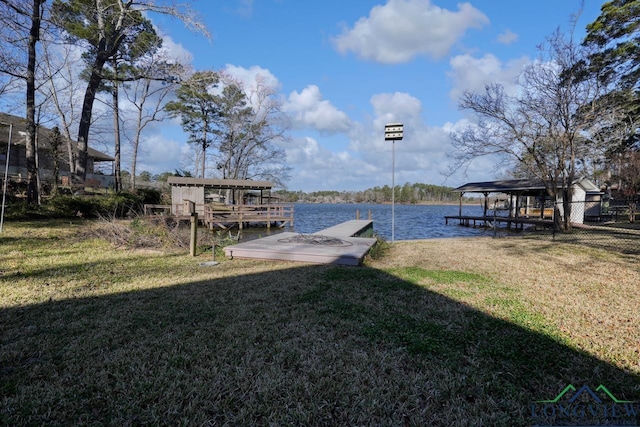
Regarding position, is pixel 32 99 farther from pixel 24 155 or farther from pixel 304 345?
pixel 24 155

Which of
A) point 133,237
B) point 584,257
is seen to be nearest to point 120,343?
point 133,237

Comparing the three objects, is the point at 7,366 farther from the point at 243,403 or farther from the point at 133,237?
the point at 133,237

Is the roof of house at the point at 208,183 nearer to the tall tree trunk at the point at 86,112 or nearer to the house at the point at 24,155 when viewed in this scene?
the tall tree trunk at the point at 86,112

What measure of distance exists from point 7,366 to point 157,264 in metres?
3.78

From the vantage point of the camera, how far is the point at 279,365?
2.41m

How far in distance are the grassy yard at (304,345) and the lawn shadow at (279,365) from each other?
13mm

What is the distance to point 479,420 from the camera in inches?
72.3

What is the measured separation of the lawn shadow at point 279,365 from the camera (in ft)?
6.23

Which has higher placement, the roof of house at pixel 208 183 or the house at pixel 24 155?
the house at pixel 24 155

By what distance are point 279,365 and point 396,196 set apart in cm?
10940

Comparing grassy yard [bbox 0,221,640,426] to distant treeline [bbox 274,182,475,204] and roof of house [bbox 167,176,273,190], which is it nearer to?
roof of house [bbox 167,176,273,190]

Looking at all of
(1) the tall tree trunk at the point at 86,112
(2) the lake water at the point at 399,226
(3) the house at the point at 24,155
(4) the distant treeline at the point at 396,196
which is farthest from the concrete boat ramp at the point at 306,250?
(4) the distant treeline at the point at 396,196

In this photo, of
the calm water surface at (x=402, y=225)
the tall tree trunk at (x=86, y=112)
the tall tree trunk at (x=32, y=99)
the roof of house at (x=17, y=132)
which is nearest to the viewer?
the tall tree trunk at (x=32, y=99)

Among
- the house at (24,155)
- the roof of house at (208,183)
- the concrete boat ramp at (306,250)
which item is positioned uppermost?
the house at (24,155)
